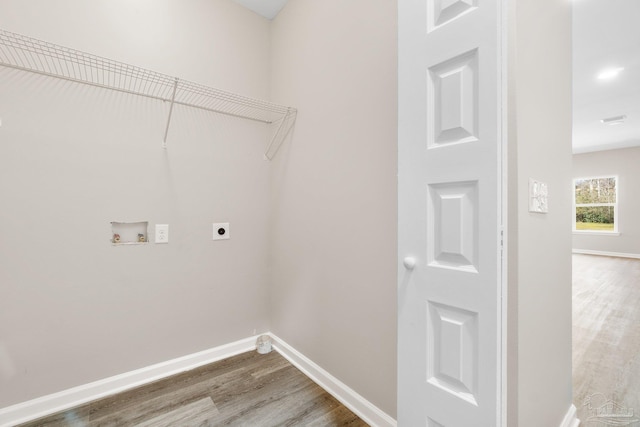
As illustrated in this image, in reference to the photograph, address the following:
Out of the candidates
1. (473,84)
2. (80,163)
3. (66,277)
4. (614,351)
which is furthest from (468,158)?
(614,351)

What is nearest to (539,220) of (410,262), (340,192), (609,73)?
(410,262)

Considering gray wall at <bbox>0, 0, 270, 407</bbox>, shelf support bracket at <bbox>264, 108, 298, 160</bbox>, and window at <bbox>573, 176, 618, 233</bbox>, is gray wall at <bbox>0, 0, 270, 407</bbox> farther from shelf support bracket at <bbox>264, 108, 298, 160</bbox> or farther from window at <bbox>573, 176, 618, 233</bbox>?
window at <bbox>573, 176, 618, 233</bbox>

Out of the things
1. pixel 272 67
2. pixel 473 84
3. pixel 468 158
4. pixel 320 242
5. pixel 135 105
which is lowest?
pixel 320 242

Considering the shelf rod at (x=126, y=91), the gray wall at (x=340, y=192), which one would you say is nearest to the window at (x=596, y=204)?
the gray wall at (x=340, y=192)

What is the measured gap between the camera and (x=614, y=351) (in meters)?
2.15

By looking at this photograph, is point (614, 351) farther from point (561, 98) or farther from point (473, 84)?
point (473, 84)

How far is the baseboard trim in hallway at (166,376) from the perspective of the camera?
4.67ft

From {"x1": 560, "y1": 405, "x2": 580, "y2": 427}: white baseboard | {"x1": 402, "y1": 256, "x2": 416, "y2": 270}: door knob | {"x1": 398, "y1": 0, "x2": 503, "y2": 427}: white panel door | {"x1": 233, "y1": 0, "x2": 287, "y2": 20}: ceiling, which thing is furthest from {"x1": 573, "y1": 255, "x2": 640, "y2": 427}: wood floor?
{"x1": 233, "y1": 0, "x2": 287, "y2": 20}: ceiling

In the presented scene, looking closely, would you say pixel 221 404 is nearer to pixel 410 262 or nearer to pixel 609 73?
pixel 410 262

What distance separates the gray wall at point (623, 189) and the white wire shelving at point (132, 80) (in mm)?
8713

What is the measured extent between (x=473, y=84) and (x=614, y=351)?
8.87 ft

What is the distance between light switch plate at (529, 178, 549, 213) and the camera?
0.96 m

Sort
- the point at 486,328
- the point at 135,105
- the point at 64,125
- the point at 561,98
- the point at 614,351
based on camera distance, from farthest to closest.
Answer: the point at 614,351
the point at 135,105
the point at 64,125
the point at 561,98
the point at 486,328

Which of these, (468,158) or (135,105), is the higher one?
(135,105)
